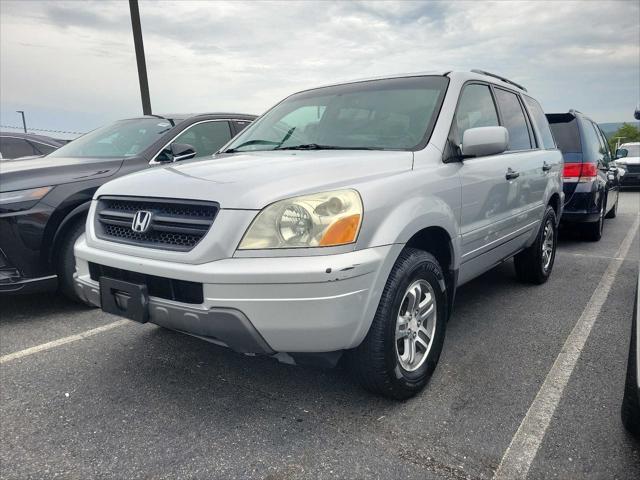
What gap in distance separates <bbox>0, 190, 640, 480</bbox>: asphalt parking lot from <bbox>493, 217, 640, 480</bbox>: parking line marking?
0.03 m

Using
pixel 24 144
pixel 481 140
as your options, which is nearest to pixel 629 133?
pixel 24 144

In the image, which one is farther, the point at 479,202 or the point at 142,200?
the point at 479,202

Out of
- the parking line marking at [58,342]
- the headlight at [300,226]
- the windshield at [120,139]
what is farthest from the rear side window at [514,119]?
the parking line marking at [58,342]

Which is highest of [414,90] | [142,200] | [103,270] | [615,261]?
[414,90]

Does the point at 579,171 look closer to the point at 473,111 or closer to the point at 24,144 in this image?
the point at 473,111

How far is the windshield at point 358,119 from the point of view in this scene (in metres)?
2.95

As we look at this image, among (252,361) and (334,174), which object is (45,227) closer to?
(252,361)

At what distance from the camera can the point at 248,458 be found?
2100mm

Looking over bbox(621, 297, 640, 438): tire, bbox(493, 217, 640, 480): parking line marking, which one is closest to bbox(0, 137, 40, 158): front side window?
bbox(493, 217, 640, 480): parking line marking

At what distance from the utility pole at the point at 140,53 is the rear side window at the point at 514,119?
8.38 metres

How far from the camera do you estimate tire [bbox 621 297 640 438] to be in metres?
1.88

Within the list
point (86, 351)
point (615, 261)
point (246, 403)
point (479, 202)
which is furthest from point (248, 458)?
point (615, 261)

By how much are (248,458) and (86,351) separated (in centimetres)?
171

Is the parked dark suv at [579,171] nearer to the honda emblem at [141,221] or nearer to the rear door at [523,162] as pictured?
the rear door at [523,162]
